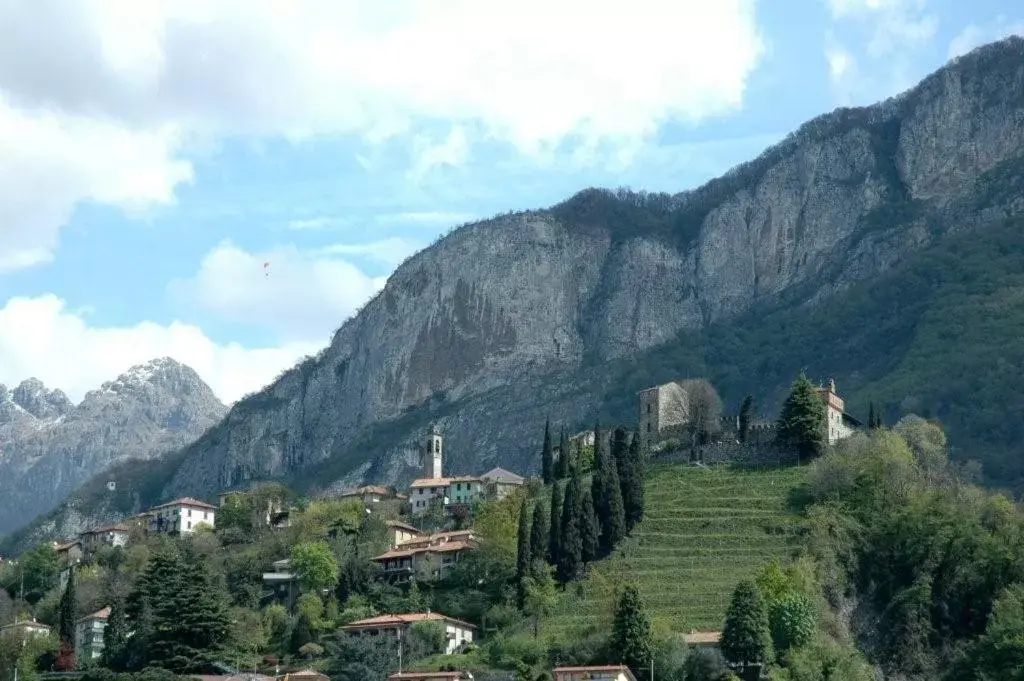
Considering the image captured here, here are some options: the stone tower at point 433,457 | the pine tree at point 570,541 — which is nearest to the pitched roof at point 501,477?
the stone tower at point 433,457

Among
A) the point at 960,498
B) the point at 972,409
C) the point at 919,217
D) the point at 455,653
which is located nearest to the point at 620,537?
the point at 455,653

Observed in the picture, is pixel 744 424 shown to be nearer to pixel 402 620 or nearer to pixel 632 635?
pixel 402 620

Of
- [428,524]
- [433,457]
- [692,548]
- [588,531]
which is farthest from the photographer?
[433,457]

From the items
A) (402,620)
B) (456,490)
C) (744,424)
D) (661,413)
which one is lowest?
(402,620)

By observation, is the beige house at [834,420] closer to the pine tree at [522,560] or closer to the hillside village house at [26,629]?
the pine tree at [522,560]

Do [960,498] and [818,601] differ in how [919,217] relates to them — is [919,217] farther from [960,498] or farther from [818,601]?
[818,601]

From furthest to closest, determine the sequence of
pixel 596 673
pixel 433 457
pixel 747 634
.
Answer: pixel 433 457, pixel 747 634, pixel 596 673

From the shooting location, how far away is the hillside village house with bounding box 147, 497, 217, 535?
135875mm

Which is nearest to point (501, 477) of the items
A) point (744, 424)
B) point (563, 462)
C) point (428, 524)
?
point (428, 524)

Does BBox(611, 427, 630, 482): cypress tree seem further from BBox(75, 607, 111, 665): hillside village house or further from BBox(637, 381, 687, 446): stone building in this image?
BBox(75, 607, 111, 665): hillside village house

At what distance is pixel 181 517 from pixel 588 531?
166 feet

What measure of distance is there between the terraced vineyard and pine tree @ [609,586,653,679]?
8.21 ft

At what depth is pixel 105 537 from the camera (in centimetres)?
13488

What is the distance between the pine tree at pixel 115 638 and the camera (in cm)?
9256
